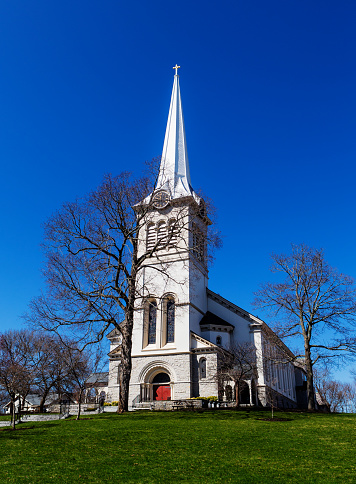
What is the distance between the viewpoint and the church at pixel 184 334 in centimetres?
3416

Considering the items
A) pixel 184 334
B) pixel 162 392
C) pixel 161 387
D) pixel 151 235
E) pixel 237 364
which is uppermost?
pixel 151 235

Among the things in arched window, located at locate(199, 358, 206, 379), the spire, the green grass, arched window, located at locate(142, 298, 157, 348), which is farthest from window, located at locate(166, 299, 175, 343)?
the green grass

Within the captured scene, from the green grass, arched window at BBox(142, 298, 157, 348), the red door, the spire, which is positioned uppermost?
the spire

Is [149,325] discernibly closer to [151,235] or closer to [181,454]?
[151,235]

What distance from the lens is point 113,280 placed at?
24.7 m

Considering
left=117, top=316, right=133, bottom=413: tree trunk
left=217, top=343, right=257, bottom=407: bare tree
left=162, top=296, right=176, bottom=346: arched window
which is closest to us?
left=117, top=316, right=133, bottom=413: tree trunk

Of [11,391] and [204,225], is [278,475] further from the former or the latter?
[204,225]

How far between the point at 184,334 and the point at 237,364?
4.87 m

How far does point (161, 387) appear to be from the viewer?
35.5m

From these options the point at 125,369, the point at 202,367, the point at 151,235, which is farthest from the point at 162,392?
the point at 151,235

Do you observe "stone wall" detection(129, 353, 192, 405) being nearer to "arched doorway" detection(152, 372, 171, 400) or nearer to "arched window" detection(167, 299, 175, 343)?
"arched doorway" detection(152, 372, 171, 400)

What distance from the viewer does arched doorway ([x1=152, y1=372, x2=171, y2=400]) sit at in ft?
115

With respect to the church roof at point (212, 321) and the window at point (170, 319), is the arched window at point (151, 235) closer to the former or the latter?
the window at point (170, 319)

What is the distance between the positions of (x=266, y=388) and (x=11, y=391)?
69.6 feet
